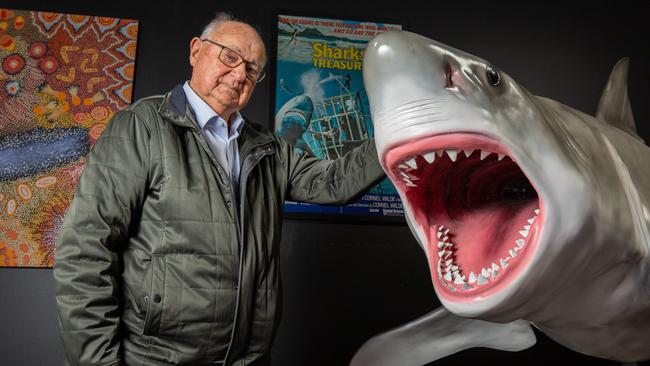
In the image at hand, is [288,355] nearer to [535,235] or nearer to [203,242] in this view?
[203,242]

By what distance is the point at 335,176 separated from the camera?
1587 mm

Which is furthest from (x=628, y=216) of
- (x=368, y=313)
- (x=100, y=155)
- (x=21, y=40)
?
(x=21, y=40)

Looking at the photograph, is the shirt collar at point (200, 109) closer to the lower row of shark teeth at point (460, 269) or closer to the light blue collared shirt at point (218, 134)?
the light blue collared shirt at point (218, 134)

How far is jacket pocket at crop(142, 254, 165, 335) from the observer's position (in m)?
1.29

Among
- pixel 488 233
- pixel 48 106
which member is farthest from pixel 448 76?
pixel 48 106

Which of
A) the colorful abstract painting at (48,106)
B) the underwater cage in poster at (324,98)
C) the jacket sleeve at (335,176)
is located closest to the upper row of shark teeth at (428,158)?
the jacket sleeve at (335,176)

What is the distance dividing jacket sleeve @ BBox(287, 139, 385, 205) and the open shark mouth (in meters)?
0.38

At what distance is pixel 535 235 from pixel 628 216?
0.29 metres

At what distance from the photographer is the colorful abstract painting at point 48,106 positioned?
236 centimetres

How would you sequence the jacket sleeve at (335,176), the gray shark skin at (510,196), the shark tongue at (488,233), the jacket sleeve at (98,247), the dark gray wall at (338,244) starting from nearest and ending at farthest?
the gray shark skin at (510,196), the shark tongue at (488,233), the jacket sleeve at (98,247), the jacket sleeve at (335,176), the dark gray wall at (338,244)

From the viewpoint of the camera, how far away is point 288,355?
2402 mm

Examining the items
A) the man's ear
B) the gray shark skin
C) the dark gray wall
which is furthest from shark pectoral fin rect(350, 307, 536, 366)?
the dark gray wall

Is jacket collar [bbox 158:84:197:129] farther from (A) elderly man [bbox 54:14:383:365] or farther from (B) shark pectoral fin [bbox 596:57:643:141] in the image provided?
(B) shark pectoral fin [bbox 596:57:643:141]

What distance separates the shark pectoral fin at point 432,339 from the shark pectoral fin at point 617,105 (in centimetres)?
61
